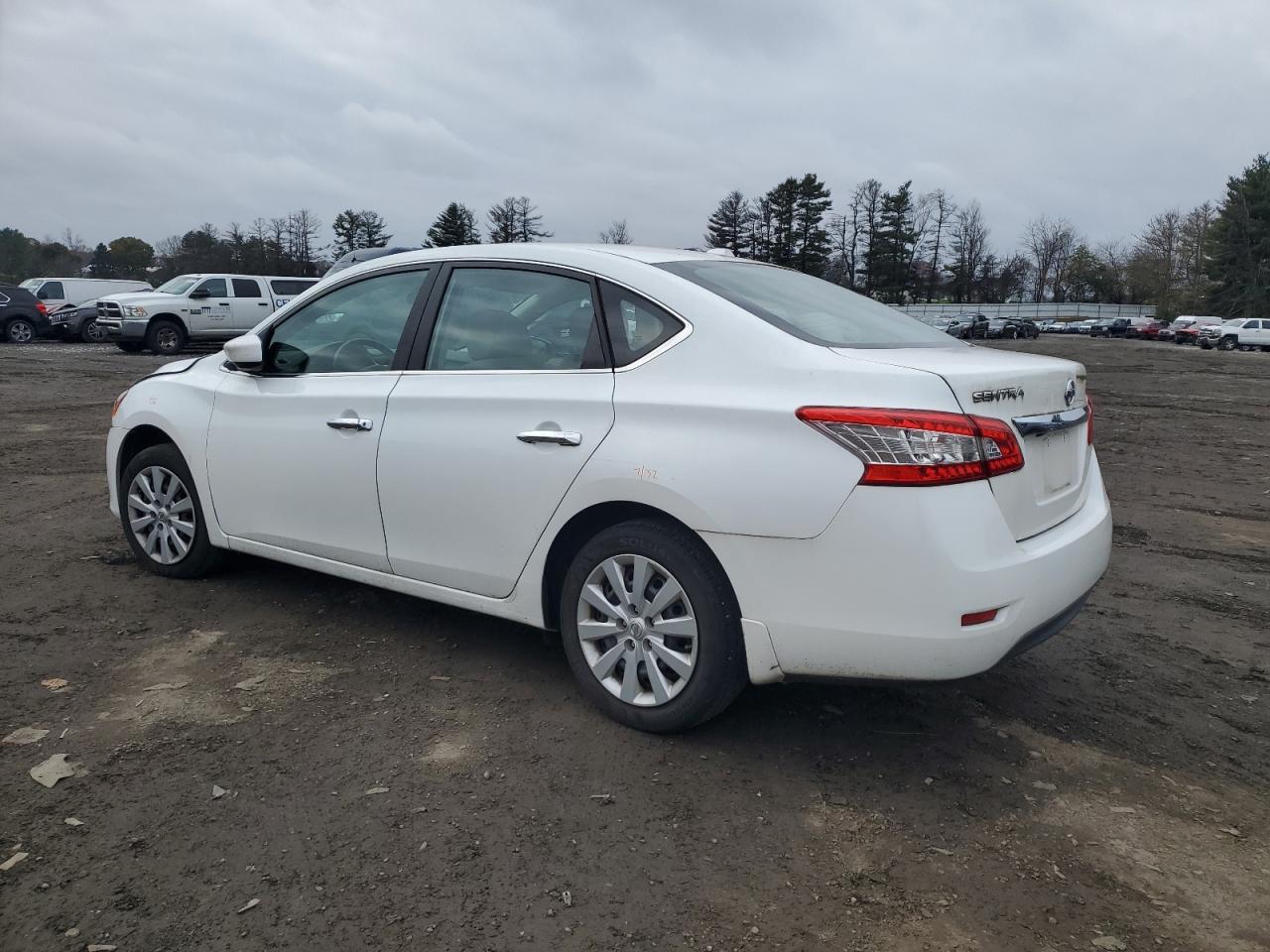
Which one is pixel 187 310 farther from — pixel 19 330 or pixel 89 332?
pixel 19 330

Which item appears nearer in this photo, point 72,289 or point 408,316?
point 408,316

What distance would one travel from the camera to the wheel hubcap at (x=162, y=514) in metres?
4.89

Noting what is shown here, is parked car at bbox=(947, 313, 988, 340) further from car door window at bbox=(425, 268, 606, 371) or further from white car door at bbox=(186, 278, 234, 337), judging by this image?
car door window at bbox=(425, 268, 606, 371)

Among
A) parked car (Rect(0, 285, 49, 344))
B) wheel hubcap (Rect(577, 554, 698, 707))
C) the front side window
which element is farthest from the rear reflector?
parked car (Rect(0, 285, 49, 344))

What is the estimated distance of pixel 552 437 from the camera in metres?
3.41

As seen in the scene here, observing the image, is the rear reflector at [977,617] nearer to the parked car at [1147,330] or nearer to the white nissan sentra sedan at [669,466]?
the white nissan sentra sedan at [669,466]

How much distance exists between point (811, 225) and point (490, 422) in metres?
90.4

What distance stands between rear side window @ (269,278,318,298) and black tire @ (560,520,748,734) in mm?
22002

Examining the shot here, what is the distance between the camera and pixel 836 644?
293 centimetres

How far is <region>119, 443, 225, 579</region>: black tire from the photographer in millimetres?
4824

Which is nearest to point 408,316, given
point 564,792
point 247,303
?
point 564,792

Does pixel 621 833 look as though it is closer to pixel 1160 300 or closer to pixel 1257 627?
pixel 1257 627

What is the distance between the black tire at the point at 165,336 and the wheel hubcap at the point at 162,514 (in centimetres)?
1870

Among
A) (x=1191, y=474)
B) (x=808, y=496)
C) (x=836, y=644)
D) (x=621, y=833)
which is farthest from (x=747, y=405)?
(x=1191, y=474)
